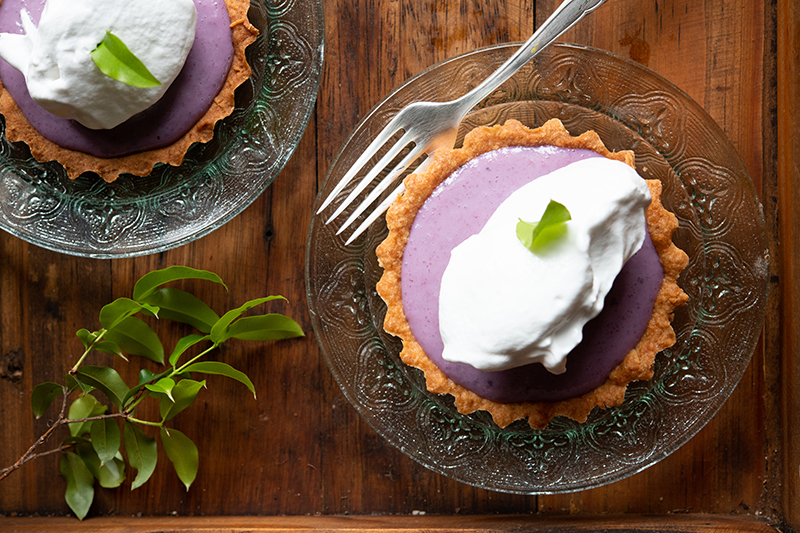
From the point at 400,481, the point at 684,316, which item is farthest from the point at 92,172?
the point at 684,316

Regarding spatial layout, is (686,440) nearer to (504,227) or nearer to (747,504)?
(747,504)

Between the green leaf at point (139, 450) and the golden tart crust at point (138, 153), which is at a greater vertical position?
the golden tart crust at point (138, 153)

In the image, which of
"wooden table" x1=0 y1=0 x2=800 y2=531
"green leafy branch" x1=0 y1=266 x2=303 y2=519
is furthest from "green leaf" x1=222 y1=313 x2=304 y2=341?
"wooden table" x1=0 y1=0 x2=800 y2=531

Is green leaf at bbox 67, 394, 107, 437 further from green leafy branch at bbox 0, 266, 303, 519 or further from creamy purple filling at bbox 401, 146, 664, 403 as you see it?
creamy purple filling at bbox 401, 146, 664, 403

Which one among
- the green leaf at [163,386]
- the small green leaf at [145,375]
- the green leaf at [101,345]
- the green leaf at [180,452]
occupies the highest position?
the green leaf at [101,345]

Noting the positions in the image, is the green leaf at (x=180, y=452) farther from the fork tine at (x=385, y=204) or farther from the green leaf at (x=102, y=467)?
the fork tine at (x=385, y=204)

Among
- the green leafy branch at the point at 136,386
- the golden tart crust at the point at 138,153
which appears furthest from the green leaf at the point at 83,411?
the golden tart crust at the point at 138,153
